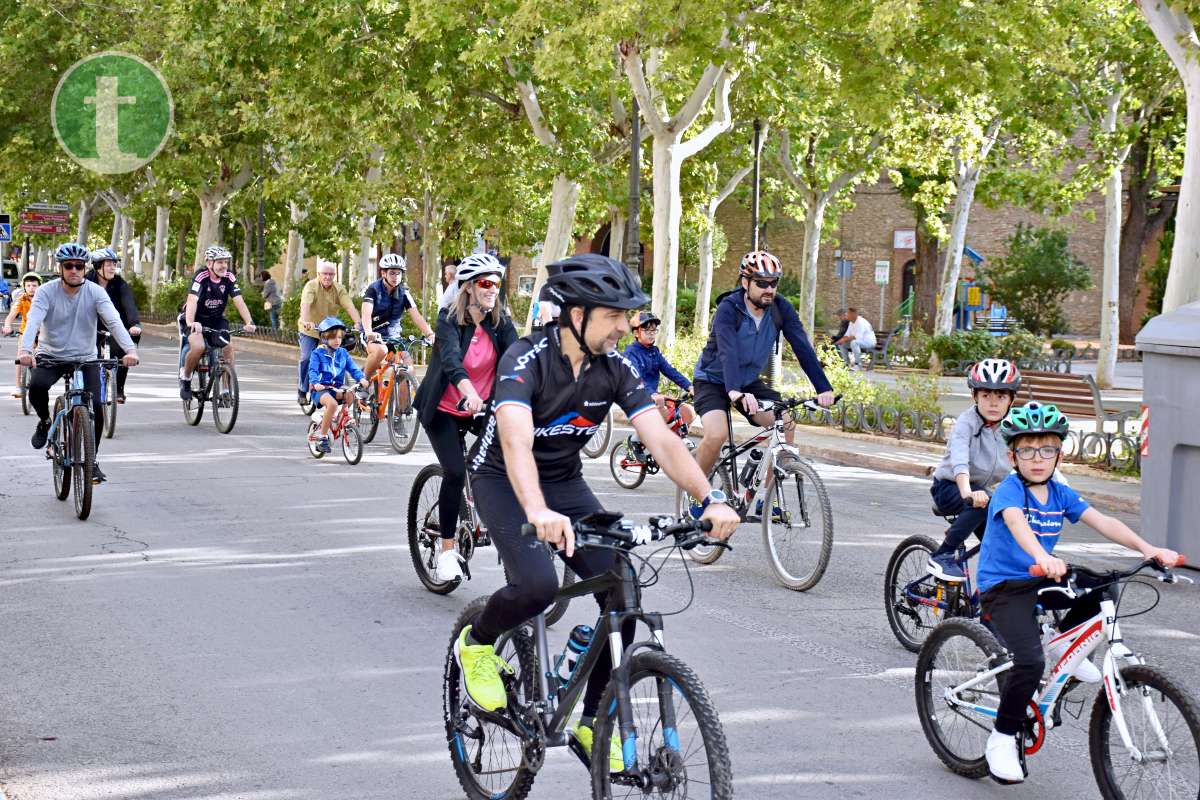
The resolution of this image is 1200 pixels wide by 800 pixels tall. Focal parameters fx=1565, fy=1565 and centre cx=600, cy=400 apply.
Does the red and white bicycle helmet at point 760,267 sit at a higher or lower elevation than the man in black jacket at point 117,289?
higher

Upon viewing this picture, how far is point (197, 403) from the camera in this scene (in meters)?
17.9

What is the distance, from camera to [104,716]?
6.19 metres

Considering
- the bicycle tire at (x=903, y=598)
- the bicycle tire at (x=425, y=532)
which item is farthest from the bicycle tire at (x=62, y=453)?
the bicycle tire at (x=903, y=598)

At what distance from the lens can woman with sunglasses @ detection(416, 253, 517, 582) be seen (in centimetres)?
817

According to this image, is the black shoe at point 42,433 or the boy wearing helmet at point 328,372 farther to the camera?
the boy wearing helmet at point 328,372

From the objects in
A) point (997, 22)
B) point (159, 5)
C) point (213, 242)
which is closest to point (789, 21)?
point (997, 22)

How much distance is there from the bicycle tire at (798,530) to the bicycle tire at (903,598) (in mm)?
1168

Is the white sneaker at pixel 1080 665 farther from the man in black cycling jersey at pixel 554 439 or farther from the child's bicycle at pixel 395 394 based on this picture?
the child's bicycle at pixel 395 394

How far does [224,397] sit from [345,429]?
2911 mm

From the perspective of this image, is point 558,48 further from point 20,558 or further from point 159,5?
point 159,5

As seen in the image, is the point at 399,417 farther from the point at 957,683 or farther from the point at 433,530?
the point at 957,683

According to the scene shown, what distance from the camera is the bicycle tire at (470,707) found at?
192 inches

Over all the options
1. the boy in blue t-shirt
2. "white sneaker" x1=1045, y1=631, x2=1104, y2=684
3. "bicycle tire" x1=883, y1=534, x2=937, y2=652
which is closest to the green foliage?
"bicycle tire" x1=883, y1=534, x2=937, y2=652

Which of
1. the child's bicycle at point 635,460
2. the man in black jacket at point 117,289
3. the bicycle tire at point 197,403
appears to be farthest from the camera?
the bicycle tire at point 197,403
